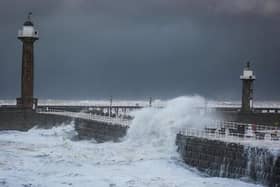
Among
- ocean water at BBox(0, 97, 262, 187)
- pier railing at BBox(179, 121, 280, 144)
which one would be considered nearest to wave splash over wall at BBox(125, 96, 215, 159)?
ocean water at BBox(0, 97, 262, 187)

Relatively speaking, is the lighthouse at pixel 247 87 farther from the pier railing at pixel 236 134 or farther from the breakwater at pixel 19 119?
the pier railing at pixel 236 134

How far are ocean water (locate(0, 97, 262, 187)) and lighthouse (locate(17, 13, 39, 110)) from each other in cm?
889

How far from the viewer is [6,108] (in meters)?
40.2

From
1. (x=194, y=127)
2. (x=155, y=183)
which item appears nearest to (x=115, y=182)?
(x=155, y=183)

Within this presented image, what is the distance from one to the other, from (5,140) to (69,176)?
561 inches

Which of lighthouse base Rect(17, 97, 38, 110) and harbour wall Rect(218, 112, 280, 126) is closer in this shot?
harbour wall Rect(218, 112, 280, 126)

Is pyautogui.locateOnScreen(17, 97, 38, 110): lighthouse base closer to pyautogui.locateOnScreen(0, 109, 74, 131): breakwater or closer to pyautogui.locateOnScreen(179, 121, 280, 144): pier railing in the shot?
pyautogui.locateOnScreen(0, 109, 74, 131): breakwater

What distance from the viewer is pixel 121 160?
2233 cm

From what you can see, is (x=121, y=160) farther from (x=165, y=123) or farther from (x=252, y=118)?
(x=252, y=118)

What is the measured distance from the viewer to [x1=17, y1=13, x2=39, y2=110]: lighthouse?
41.2 m

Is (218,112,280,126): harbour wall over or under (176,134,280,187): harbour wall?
over

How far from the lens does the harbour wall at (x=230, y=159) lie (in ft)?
54.7

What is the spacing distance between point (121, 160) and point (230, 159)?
17.0ft

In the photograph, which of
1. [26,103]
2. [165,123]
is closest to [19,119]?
[26,103]
